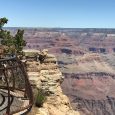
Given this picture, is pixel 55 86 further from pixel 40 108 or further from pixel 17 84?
pixel 40 108

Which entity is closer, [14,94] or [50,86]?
[14,94]

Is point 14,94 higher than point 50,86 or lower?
higher

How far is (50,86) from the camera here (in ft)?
73.0

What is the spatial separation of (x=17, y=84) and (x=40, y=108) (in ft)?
11.9

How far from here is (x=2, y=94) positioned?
1466 centimetres

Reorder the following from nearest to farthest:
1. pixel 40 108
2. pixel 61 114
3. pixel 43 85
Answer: pixel 40 108 → pixel 61 114 → pixel 43 85

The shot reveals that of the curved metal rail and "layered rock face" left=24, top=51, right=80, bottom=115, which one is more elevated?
the curved metal rail

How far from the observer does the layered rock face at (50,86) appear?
18.0m

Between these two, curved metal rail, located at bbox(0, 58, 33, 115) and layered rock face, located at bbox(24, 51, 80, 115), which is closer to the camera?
curved metal rail, located at bbox(0, 58, 33, 115)

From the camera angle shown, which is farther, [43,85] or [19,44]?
[19,44]

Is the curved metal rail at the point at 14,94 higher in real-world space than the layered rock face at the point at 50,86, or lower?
higher

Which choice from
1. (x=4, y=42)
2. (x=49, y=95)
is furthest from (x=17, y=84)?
(x=4, y=42)

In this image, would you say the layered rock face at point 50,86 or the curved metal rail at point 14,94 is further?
the layered rock face at point 50,86

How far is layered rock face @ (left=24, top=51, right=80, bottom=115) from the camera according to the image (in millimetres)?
17978
